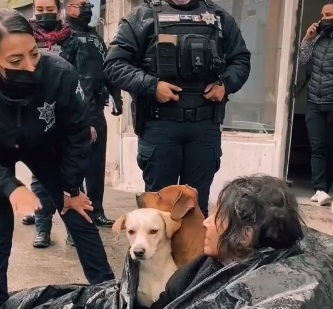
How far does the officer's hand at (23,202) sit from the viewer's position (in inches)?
100

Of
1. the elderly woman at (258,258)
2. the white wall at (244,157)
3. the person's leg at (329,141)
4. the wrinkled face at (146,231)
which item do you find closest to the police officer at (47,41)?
the white wall at (244,157)

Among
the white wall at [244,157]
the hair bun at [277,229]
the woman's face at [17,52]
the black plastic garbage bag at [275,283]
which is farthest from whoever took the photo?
the white wall at [244,157]

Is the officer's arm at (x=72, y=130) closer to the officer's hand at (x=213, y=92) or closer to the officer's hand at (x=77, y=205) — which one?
the officer's hand at (x=77, y=205)

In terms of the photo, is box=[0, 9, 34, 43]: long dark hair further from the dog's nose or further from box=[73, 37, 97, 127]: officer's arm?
box=[73, 37, 97, 127]: officer's arm

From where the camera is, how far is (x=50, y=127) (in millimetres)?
2887

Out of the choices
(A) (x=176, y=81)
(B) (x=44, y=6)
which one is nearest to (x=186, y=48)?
(A) (x=176, y=81)

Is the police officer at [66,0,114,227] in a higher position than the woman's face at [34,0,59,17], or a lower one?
lower

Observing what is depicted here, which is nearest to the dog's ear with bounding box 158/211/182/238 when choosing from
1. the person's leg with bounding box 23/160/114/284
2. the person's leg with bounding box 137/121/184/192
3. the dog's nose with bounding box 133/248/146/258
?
the dog's nose with bounding box 133/248/146/258

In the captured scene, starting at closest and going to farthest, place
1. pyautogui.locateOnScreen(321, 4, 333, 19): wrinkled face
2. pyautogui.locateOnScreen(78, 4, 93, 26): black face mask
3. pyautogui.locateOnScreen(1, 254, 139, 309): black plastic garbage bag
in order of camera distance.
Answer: pyautogui.locateOnScreen(1, 254, 139, 309): black plastic garbage bag, pyautogui.locateOnScreen(78, 4, 93, 26): black face mask, pyautogui.locateOnScreen(321, 4, 333, 19): wrinkled face

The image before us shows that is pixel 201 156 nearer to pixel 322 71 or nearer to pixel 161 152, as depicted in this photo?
pixel 161 152

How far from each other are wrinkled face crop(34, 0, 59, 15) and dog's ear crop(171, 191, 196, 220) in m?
2.20

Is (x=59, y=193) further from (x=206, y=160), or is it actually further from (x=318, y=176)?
(x=318, y=176)

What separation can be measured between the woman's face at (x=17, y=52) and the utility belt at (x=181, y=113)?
0.89m

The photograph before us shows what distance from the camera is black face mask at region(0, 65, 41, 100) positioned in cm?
265
